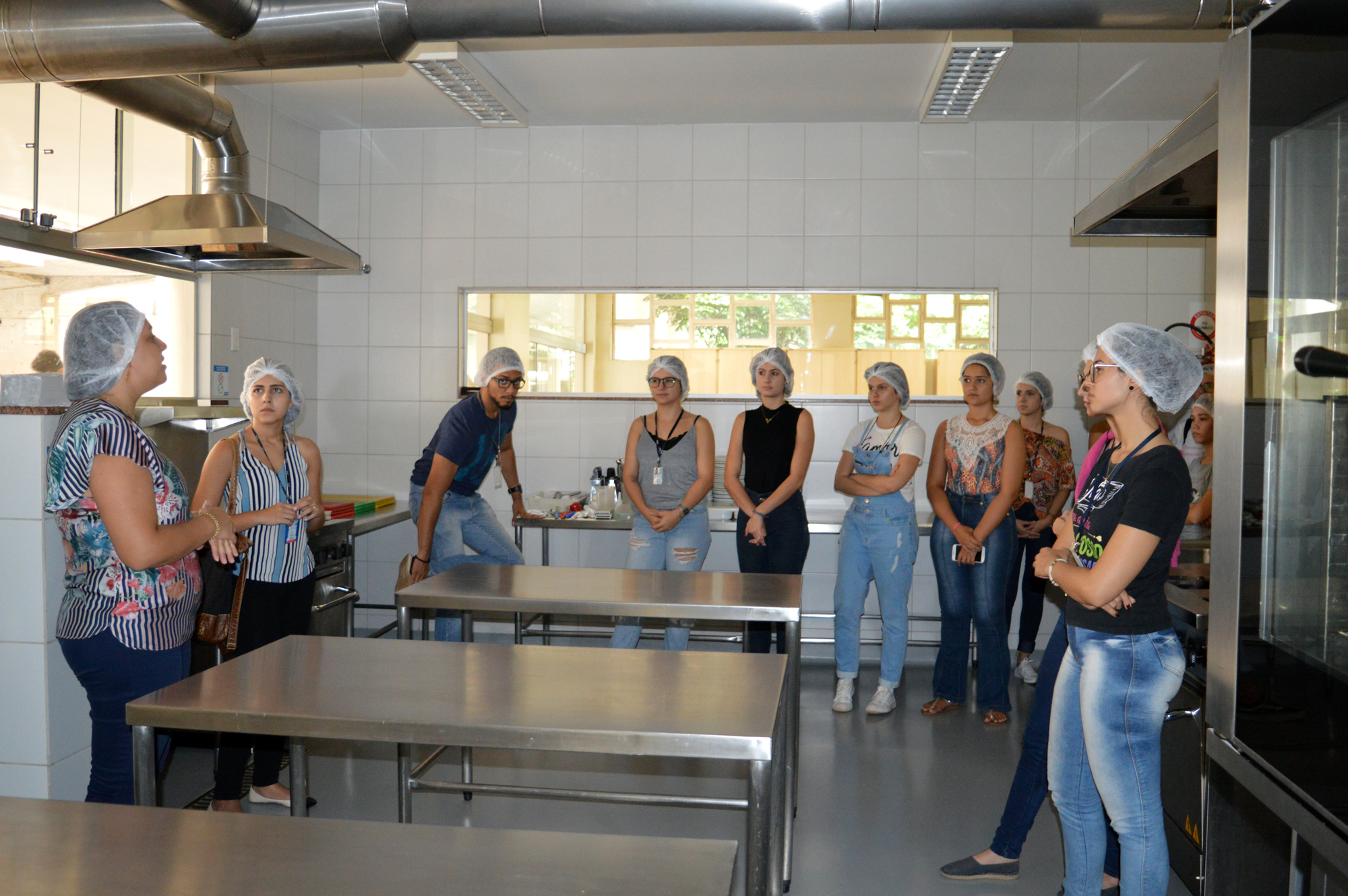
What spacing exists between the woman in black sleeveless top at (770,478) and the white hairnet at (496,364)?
957 mm

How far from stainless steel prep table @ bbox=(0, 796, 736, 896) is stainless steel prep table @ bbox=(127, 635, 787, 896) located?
29cm

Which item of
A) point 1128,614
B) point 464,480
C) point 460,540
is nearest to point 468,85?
point 464,480

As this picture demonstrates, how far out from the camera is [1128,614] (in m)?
1.81

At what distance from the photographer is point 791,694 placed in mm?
2662

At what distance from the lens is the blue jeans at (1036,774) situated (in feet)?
7.27

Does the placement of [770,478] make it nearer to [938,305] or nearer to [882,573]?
[882,573]

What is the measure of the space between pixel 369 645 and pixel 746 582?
3.85 ft

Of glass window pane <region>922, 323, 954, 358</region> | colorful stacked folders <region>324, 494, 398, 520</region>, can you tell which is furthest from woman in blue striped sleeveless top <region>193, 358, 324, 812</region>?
glass window pane <region>922, 323, 954, 358</region>

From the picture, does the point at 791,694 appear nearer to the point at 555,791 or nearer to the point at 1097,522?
the point at 555,791

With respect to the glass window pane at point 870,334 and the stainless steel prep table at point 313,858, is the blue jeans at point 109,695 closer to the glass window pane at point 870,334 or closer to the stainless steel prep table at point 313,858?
the stainless steel prep table at point 313,858

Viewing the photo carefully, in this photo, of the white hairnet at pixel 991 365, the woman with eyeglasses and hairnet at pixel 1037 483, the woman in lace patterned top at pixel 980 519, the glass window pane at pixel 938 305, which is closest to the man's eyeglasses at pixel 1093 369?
the woman in lace patterned top at pixel 980 519

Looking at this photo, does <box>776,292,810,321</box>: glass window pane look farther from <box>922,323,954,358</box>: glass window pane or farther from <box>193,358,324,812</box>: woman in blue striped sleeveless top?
<box>193,358,324,812</box>: woman in blue striped sleeveless top

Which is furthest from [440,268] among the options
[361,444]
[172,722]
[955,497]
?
[172,722]

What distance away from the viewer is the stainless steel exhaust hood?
1.85 m
